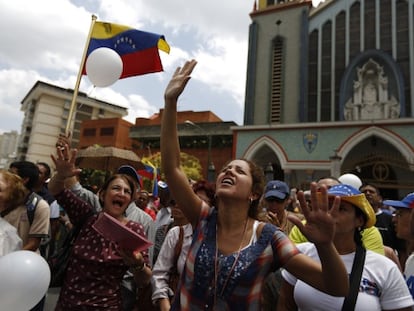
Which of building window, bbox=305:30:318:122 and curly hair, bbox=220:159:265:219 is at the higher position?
building window, bbox=305:30:318:122

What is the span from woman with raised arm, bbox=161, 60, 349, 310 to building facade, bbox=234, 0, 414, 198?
15266mm

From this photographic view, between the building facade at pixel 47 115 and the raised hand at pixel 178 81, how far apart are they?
2289 inches

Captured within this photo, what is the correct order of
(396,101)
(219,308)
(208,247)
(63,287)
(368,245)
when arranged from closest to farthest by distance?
(219,308)
(208,247)
(63,287)
(368,245)
(396,101)

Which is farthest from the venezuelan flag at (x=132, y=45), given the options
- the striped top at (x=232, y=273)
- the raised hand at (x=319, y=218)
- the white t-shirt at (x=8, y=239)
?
the raised hand at (x=319, y=218)

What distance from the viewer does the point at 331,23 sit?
20.2 m

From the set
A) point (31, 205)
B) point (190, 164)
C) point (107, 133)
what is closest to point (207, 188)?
point (31, 205)

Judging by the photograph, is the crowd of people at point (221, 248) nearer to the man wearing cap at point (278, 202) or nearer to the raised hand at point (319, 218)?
the raised hand at point (319, 218)

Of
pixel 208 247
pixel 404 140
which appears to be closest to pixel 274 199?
pixel 208 247

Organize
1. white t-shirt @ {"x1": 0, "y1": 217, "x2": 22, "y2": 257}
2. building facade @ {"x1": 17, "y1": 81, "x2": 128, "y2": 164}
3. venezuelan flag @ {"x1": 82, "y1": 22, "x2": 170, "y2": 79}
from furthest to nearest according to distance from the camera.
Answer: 1. building facade @ {"x1": 17, "y1": 81, "x2": 128, "y2": 164}
2. venezuelan flag @ {"x1": 82, "y1": 22, "x2": 170, "y2": 79}
3. white t-shirt @ {"x1": 0, "y1": 217, "x2": 22, "y2": 257}

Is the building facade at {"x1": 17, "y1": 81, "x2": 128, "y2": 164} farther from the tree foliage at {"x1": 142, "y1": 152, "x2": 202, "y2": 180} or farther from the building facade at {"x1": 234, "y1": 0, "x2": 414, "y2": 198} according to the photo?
the building facade at {"x1": 234, "y1": 0, "x2": 414, "y2": 198}

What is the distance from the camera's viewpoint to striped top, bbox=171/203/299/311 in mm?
1589

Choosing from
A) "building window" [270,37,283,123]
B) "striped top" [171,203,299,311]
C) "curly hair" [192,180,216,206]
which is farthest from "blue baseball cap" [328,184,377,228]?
"building window" [270,37,283,123]

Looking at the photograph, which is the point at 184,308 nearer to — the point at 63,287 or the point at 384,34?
the point at 63,287

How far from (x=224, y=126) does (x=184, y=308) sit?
1006 inches
